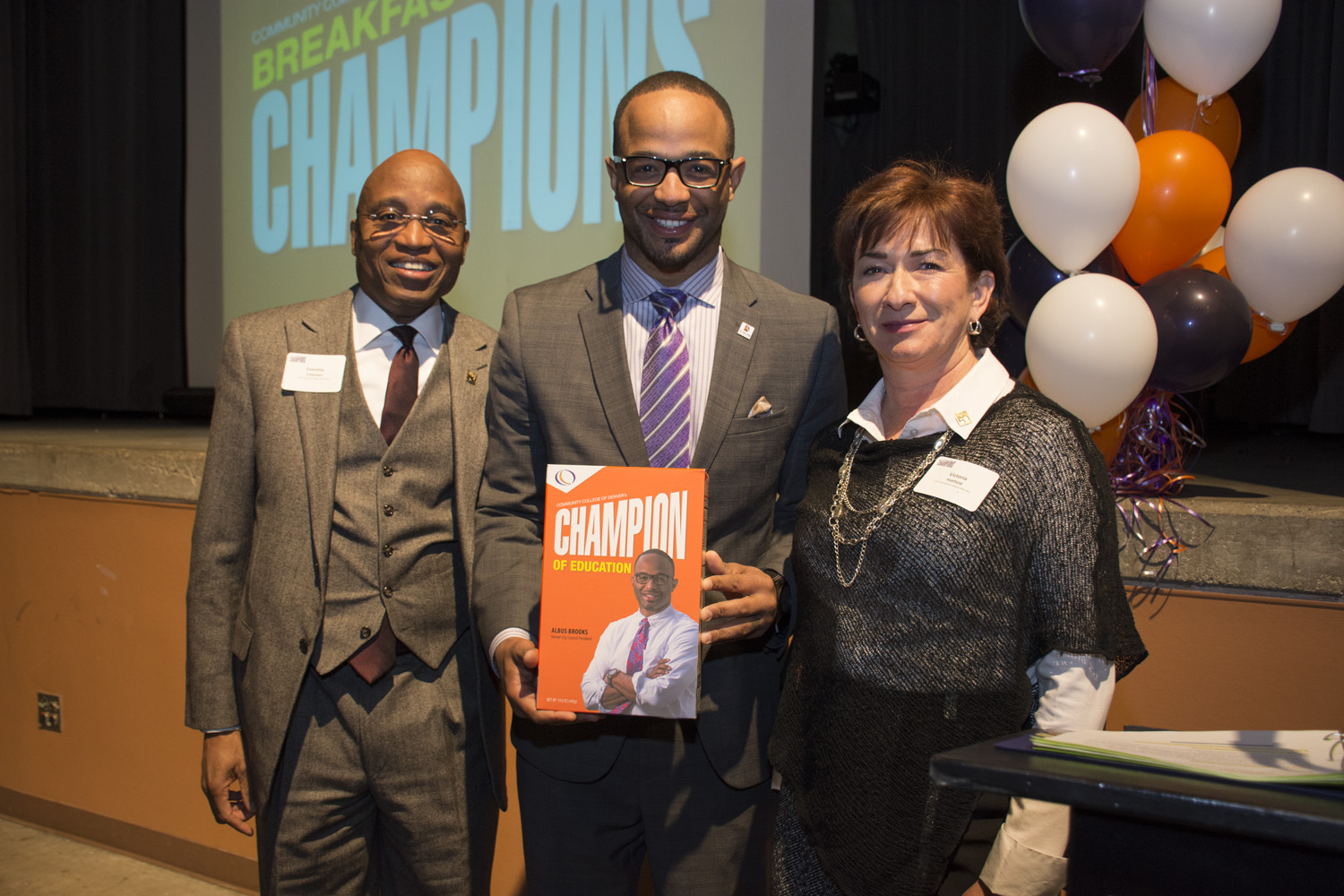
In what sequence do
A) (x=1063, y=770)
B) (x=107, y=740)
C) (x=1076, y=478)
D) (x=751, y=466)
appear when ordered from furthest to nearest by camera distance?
(x=107, y=740) < (x=751, y=466) < (x=1076, y=478) < (x=1063, y=770)

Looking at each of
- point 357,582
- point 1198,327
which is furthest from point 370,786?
point 1198,327

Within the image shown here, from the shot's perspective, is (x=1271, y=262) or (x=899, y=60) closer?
(x=1271, y=262)

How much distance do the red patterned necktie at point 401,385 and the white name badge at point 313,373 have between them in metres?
0.10

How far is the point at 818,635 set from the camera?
129 cm

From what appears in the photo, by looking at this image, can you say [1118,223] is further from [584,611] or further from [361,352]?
[361,352]

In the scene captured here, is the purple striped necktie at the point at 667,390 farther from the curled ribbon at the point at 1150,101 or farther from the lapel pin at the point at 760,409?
the curled ribbon at the point at 1150,101

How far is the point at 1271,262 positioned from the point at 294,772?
247cm

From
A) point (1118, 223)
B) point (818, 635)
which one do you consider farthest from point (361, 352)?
point (1118, 223)

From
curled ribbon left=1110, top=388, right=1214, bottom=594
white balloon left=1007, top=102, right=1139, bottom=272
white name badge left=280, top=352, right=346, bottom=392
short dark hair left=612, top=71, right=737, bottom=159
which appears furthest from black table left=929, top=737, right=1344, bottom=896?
white balloon left=1007, top=102, right=1139, bottom=272

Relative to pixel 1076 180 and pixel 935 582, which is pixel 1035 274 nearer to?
pixel 1076 180

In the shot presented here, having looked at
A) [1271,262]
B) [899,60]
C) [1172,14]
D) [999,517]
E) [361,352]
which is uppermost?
[899,60]

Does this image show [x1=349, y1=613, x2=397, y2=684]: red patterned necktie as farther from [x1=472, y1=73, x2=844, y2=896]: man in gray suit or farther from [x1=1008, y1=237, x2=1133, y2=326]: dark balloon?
[x1=1008, y1=237, x2=1133, y2=326]: dark balloon

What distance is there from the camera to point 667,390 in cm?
151

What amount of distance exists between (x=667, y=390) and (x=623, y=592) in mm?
397
